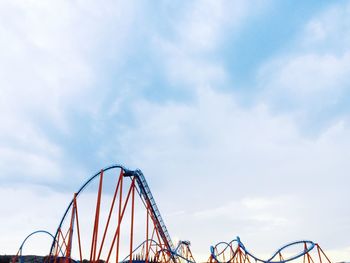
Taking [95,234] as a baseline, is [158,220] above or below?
above

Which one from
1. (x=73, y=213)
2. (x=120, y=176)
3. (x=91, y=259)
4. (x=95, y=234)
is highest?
(x=120, y=176)

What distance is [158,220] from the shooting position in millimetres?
21562

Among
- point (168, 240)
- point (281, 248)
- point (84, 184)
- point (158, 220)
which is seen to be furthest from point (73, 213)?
point (281, 248)

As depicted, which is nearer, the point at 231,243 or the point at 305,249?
the point at 305,249

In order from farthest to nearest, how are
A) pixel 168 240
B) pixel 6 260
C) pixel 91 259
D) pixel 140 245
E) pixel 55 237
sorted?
pixel 6 260, pixel 140 245, pixel 168 240, pixel 55 237, pixel 91 259

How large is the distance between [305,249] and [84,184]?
13166 millimetres

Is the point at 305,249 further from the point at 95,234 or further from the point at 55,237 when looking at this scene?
the point at 55,237

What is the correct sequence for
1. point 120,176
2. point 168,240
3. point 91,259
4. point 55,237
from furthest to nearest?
1. point 168,240
2. point 55,237
3. point 120,176
4. point 91,259

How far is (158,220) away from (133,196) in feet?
16.8

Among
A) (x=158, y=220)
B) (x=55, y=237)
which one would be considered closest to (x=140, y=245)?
(x=158, y=220)

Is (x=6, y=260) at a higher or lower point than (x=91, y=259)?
higher

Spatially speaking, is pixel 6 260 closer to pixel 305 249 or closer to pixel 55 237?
pixel 55 237

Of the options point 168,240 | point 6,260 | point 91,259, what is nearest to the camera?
point 91,259

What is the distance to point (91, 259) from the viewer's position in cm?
1507
